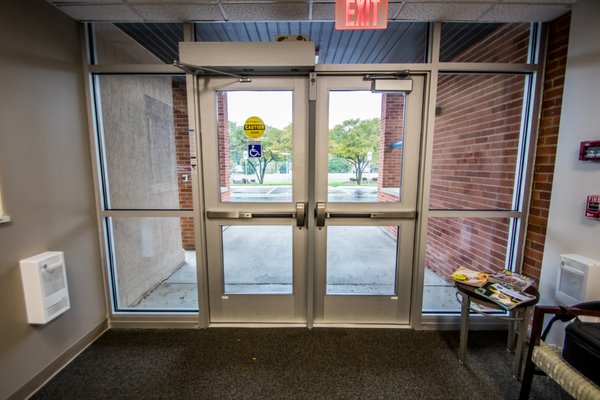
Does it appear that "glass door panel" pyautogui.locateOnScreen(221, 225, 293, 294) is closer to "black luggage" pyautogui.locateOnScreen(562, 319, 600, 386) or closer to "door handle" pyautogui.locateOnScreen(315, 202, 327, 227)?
"door handle" pyautogui.locateOnScreen(315, 202, 327, 227)

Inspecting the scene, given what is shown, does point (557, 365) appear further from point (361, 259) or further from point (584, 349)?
point (361, 259)

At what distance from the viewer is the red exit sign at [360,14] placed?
139 centimetres

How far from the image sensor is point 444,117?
102 inches

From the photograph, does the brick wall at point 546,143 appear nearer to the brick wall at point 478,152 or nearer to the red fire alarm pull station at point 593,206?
the brick wall at point 478,152

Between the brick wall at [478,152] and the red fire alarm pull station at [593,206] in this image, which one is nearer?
the red fire alarm pull station at [593,206]

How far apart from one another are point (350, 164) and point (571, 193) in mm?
1589

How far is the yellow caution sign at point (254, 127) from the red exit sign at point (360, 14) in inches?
35.9

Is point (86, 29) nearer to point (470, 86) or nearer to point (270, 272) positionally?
point (270, 272)

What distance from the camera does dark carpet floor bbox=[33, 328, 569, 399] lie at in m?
1.56

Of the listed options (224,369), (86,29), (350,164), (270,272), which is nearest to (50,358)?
(224,369)

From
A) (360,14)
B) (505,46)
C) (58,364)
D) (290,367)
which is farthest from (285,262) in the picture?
(505,46)

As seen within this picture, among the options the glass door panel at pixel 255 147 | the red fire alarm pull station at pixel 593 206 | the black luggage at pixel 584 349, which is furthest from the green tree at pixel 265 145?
the red fire alarm pull station at pixel 593 206

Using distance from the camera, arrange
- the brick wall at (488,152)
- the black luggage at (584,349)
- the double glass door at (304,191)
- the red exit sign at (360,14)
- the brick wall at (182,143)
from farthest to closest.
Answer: the brick wall at (182,143) → the double glass door at (304,191) → the brick wall at (488,152) → the red exit sign at (360,14) → the black luggage at (584,349)

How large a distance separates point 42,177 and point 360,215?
237 cm
